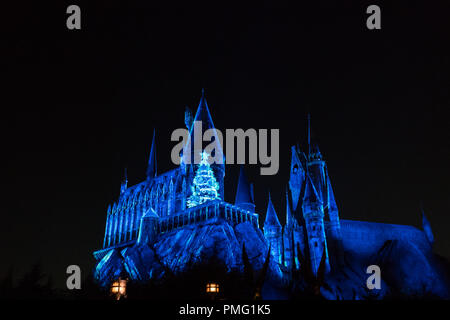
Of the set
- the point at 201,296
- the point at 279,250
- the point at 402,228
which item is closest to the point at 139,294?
the point at 201,296

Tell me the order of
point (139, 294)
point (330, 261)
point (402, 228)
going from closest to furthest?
point (139, 294)
point (330, 261)
point (402, 228)

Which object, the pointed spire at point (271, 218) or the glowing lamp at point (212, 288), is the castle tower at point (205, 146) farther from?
the glowing lamp at point (212, 288)

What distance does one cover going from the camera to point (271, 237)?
5788cm

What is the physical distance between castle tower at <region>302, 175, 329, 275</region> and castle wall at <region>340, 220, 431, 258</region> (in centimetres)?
733

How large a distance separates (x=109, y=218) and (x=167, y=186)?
15.9m

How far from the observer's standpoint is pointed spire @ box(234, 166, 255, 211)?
60750mm

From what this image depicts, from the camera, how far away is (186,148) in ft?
219

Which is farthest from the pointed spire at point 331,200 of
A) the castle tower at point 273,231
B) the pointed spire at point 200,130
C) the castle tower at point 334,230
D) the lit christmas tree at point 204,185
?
the pointed spire at point 200,130

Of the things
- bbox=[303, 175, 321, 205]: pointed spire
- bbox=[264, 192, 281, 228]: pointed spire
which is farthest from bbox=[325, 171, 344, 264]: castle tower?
bbox=[264, 192, 281, 228]: pointed spire

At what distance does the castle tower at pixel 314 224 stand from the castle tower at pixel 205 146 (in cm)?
1617

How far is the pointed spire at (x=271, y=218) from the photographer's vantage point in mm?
59062

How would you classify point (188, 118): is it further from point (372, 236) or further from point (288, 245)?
point (372, 236)
